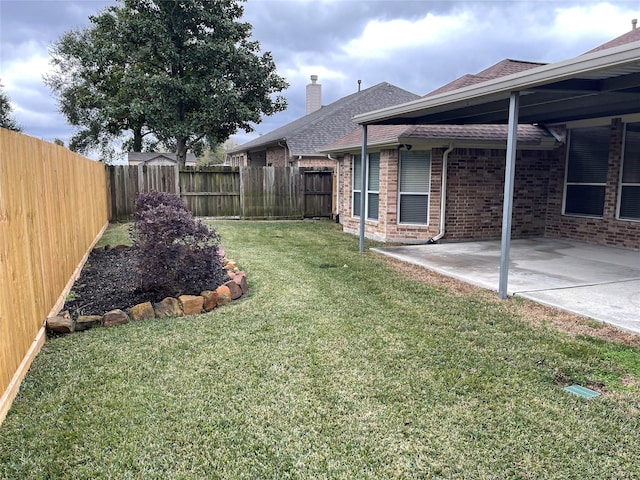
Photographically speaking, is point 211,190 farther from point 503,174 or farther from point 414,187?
point 503,174

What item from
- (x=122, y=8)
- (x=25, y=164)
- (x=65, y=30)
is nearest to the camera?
(x=25, y=164)

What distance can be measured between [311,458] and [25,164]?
3365 mm

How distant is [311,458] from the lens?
2473 millimetres

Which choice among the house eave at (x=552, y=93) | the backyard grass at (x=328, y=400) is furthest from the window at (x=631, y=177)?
the backyard grass at (x=328, y=400)

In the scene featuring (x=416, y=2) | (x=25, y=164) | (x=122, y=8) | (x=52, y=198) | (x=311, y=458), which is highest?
(x=122, y=8)

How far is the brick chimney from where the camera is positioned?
24.6m

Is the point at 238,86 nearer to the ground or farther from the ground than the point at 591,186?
farther from the ground

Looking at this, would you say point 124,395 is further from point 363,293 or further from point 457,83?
point 457,83

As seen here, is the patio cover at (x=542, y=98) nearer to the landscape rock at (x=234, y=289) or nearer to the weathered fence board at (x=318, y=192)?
the landscape rock at (x=234, y=289)

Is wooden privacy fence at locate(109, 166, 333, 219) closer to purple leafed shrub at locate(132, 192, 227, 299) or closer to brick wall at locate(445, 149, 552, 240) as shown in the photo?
brick wall at locate(445, 149, 552, 240)

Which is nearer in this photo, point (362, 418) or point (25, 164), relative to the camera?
point (362, 418)

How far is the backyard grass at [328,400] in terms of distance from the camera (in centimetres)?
243

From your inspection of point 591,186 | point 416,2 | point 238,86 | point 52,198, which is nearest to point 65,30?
point 238,86

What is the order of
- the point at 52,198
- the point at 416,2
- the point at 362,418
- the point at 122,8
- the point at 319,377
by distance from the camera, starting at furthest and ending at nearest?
the point at 122,8, the point at 416,2, the point at 52,198, the point at 319,377, the point at 362,418
